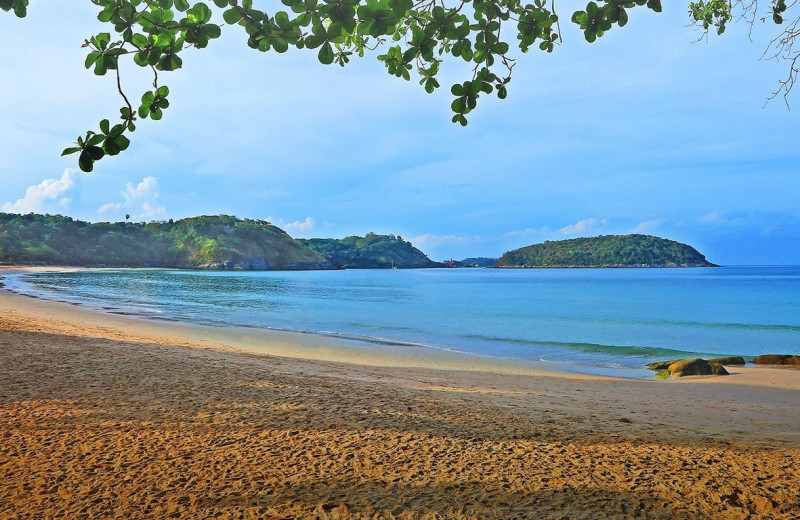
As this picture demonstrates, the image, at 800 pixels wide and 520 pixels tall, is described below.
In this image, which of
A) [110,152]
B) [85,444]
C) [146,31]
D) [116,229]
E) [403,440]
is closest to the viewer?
[110,152]

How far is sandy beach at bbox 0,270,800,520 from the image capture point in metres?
3.65

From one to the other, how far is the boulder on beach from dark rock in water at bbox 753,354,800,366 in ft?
12.0

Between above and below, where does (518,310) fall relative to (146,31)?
below

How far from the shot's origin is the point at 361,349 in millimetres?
17156

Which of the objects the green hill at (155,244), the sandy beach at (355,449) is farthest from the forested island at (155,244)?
the sandy beach at (355,449)

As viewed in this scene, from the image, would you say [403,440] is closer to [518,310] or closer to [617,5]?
[617,5]

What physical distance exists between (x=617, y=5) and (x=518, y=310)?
36809 mm

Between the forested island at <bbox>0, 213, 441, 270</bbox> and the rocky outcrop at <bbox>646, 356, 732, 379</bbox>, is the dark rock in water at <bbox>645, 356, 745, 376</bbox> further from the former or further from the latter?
the forested island at <bbox>0, 213, 441, 270</bbox>

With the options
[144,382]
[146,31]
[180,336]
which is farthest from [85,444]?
[180,336]

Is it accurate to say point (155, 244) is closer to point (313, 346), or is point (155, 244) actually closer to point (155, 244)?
point (155, 244)

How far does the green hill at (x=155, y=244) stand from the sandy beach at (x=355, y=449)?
152 m

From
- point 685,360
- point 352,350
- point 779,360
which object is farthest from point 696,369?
point 352,350

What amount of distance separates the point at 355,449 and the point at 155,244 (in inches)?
7334

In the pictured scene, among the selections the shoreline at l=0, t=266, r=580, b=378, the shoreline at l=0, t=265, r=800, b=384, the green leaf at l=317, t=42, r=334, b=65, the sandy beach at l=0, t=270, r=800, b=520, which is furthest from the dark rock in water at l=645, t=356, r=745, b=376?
the green leaf at l=317, t=42, r=334, b=65
